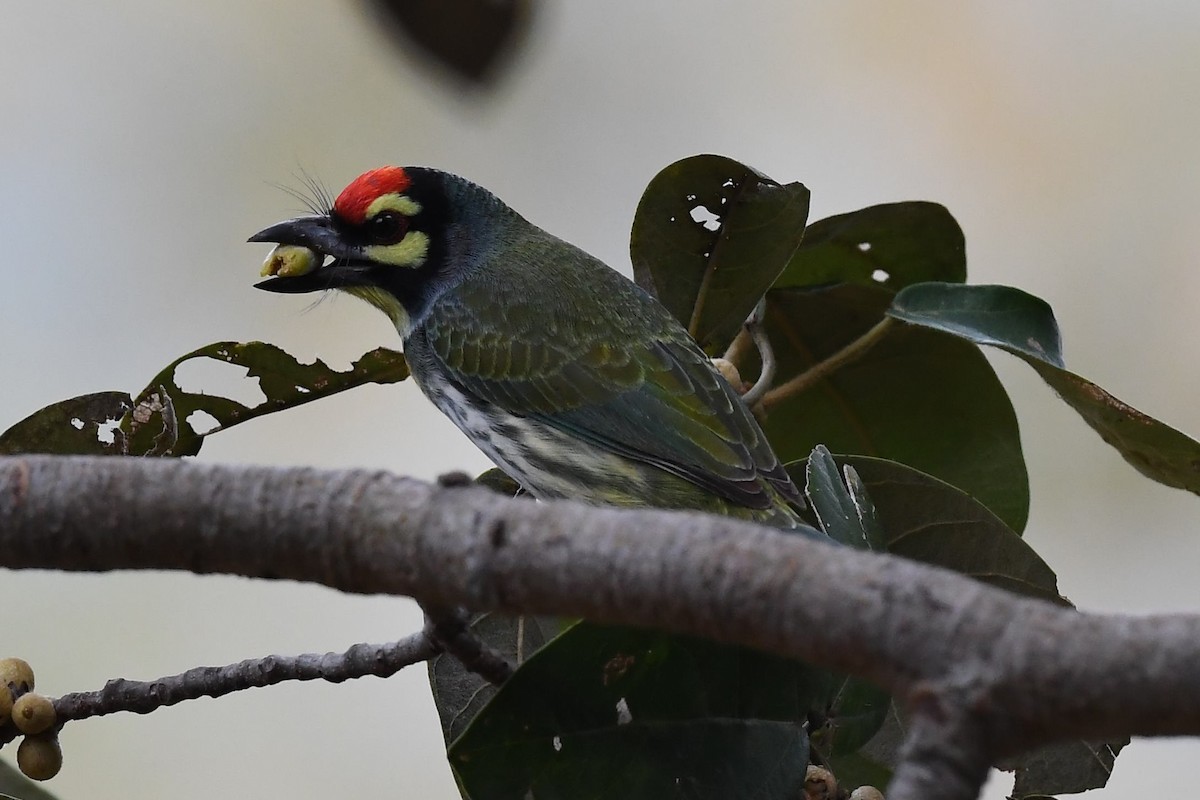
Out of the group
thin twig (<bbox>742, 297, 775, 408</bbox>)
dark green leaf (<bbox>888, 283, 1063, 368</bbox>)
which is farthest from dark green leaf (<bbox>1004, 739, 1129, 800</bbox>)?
thin twig (<bbox>742, 297, 775, 408</bbox>)

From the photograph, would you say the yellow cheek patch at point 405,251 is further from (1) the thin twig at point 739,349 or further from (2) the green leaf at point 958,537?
(2) the green leaf at point 958,537

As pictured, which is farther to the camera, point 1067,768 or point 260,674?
point 1067,768

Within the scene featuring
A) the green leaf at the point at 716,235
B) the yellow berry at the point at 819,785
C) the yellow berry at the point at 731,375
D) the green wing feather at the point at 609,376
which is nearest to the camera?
the yellow berry at the point at 819,785

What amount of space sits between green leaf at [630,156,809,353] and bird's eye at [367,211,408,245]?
0.42 metres

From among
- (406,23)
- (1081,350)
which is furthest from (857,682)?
(406,23)

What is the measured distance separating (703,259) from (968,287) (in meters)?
0.44

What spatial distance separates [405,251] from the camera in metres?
2.23

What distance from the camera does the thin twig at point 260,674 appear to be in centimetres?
135

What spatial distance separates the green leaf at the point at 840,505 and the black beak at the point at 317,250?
3.28ft

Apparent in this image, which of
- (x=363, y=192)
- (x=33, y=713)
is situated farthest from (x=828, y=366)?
(x=33, y=713)

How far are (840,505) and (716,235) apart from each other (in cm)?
70

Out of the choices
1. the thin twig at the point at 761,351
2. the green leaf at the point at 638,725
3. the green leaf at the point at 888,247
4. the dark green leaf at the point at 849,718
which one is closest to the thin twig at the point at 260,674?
the green leaf at the point at 638,725

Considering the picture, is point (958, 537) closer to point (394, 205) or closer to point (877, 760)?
point (877, 760)

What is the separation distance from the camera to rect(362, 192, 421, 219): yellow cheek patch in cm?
218
